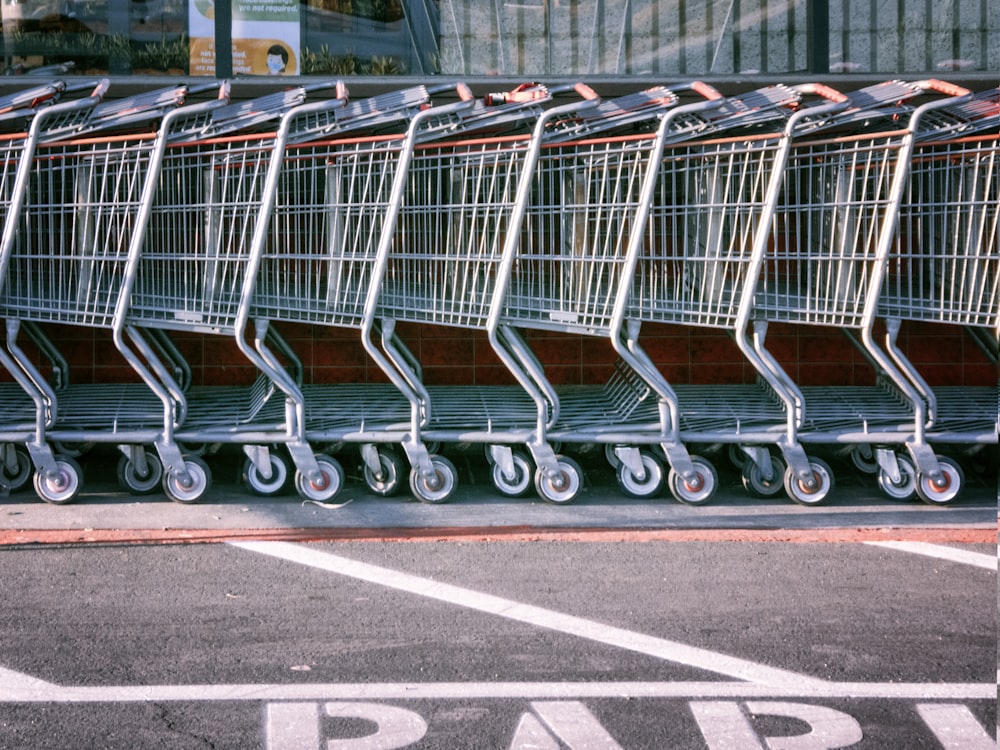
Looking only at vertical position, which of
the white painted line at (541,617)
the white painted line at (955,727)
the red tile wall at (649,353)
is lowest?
the white painted line at (541,617)

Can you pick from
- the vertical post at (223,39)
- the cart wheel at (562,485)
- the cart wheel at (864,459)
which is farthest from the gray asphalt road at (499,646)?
the vertical post at (223,39)

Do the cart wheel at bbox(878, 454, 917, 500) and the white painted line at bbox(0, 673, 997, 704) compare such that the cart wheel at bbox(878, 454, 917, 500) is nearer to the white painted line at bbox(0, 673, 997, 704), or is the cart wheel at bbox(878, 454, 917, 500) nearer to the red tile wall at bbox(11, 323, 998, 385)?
the red tile wall at bbox(11, 323, 998, 385)

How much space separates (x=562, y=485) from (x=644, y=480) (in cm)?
48

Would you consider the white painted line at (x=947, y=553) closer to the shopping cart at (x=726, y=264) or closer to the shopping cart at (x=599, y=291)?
the shopping cart at (x=726, y=264)

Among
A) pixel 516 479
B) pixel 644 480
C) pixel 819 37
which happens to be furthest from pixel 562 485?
pixel 819 37

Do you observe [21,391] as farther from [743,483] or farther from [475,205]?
[743,483]

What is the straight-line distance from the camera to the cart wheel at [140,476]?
6875 millimetres

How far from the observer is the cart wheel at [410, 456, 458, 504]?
671 centimetres

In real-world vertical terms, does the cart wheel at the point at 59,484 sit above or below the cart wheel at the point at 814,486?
above

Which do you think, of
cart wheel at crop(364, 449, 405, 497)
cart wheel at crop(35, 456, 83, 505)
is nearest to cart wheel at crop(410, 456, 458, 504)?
cart wheel at crop(364, 449, 405, 497)

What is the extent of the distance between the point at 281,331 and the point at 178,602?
3343 millimetres

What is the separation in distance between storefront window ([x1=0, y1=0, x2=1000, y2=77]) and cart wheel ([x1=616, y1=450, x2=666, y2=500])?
2637mm

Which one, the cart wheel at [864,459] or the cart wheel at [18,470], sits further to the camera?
the cart wheel at [864,459]

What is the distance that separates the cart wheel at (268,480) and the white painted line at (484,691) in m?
2.69
